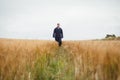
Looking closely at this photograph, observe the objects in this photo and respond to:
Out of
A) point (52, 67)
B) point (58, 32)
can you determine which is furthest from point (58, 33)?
point (52, 67)

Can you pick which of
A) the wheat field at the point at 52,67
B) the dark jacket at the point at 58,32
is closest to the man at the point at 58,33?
the dark jacket at the point at 58,32

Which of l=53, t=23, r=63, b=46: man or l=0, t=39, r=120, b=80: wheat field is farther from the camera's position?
l=53, t=23, r=63, b=46: man

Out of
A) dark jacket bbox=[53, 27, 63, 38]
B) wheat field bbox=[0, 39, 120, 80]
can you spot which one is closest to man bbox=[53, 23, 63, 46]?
dark jacket bbox=[53, 27, 63, 38]

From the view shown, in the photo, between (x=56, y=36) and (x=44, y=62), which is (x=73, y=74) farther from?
(x=56, y=36)

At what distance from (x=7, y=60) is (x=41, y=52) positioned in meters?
0.86

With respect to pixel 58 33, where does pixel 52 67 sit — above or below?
below

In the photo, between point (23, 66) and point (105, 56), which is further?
point (105, 56)

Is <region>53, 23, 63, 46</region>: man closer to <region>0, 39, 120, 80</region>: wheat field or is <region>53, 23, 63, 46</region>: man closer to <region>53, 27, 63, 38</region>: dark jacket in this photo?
<region>53, 27, 63, 38</region>: dark jacket

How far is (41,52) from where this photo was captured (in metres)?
4.88

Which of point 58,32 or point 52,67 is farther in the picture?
point 58,32

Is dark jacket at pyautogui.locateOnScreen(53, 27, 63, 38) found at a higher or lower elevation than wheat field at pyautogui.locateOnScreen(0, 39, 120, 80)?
higher

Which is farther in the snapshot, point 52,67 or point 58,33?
point 58,33

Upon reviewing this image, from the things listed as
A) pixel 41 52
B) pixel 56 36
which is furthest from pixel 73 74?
pixel 56 36

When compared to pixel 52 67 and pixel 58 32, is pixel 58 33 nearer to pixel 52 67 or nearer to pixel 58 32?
pixel 58 32
